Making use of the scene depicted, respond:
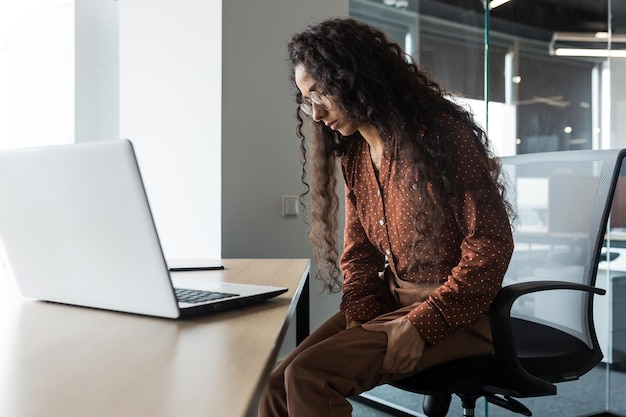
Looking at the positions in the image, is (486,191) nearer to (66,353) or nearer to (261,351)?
(261,351)

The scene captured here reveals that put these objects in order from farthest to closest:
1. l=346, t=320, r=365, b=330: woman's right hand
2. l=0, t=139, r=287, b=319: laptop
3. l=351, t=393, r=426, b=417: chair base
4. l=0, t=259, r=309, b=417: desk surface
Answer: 1. l=351, t=393, r=426, b=417: chair base
2. l=346, t=320, r=365, b=330: woman's right hand
3. l=0, t=139, r=287, b=319: laptop
4. l=0, t=259, r=309, b=417: desk surface

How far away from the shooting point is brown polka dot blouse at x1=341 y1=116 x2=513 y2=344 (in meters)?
1.13

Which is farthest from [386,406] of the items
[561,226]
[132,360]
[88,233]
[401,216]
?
[132,360]

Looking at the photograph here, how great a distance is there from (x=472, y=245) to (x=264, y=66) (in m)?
1.63

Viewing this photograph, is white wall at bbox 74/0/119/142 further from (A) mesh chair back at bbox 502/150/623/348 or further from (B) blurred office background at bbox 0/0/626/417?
(A) mesh chair back at bbox 502/150/623/348

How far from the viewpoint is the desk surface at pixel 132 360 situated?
1.70 ft

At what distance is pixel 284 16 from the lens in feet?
8.61

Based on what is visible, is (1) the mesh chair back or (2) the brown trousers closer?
(2) the brown trousers

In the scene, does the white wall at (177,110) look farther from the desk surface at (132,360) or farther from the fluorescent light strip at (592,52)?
the desk surface at (132,360)

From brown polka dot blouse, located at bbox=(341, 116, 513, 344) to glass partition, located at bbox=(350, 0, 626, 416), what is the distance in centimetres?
101

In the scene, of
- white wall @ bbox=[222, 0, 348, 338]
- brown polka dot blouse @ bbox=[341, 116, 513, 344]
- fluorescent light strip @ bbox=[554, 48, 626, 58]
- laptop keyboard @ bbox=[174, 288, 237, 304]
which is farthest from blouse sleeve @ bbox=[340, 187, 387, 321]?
fluorescent light strip @ bbox=[554, 48, 626, 58]

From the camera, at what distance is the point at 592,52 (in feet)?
7.68

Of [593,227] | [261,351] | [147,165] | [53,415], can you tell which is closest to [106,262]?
[261,351]

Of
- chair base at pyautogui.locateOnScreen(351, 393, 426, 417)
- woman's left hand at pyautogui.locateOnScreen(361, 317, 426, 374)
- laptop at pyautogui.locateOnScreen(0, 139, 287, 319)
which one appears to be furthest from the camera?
chair base at pyautogui.locateOnScreen(351, 393, 426, 417)
